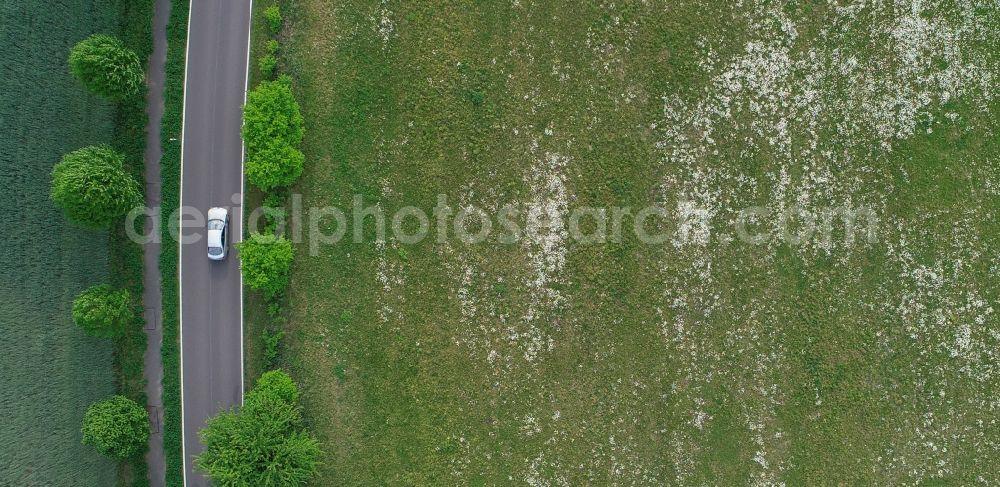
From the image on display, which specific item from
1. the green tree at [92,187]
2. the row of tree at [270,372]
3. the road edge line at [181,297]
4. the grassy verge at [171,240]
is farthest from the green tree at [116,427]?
the green tree at [92,187]

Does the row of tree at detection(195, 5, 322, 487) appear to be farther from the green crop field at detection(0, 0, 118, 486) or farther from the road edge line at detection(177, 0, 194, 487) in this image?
the green crop field at detection(0, 0, 118, 486)

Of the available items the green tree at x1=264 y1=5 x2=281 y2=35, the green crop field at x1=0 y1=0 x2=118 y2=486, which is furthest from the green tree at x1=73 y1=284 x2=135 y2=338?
the green tree at x1=264 y1=5 x2=281 y2=35

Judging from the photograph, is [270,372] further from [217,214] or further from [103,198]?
[103,198]

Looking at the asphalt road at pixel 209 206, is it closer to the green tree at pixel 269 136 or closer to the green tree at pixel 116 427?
the green tree at pixel 116 427

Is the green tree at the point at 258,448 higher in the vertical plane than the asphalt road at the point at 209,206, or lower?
lower

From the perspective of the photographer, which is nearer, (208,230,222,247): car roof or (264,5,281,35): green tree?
(208,230,222,247): car roof

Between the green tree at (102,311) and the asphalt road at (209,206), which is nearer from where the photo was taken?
the green tree at (102,311)

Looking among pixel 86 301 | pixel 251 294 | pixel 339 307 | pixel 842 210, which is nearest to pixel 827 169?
pixel 842 210
